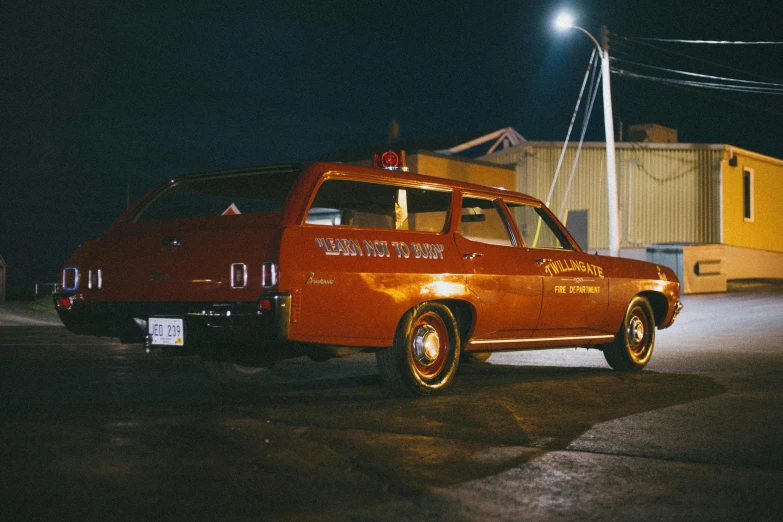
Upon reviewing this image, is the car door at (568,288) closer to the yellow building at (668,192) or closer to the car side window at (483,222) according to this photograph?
the car side window at (483,222)

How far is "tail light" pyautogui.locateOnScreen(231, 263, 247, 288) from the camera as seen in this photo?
612 cm

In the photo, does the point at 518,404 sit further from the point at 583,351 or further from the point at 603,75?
the point at 603,75

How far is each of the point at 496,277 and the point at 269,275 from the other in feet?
7.74

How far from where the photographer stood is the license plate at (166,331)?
6359 mm

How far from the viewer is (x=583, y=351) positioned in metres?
11.9

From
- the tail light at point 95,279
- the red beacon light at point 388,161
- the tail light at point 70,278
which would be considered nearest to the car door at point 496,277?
the red beacon light at point 388,161

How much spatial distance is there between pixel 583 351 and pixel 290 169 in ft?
21.4

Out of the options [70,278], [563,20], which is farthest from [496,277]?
[563,20]

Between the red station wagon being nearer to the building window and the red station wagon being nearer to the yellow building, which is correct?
the yellow building

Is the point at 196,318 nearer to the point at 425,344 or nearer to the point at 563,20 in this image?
the point at 425,344

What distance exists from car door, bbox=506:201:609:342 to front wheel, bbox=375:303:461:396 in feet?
3.79

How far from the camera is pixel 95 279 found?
6828 millimetres

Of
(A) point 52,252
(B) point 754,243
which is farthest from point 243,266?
(A) point 52,252

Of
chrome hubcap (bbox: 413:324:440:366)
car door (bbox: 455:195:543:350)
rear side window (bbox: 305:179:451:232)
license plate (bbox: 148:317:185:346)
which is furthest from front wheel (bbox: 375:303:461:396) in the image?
license plate (bbox: 148:317:185:346)
